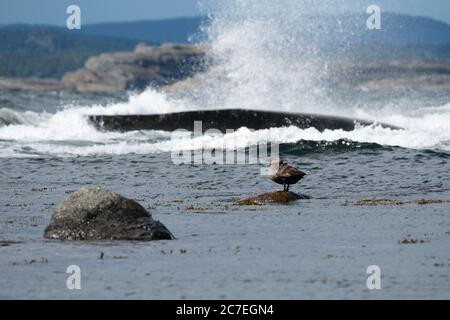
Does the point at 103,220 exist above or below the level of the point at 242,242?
above

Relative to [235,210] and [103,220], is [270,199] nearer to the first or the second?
[235,210]

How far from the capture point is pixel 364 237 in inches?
766

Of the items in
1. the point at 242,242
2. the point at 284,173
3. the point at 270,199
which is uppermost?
the point at 284,173

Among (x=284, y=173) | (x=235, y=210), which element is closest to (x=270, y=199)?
(x=284, y=173)

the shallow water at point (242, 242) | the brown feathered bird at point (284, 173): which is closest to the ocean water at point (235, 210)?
the shallow water at point (242, 242)

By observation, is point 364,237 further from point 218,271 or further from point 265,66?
point 265,66

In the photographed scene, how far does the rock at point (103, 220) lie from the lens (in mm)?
18844

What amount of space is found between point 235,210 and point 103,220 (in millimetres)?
5232

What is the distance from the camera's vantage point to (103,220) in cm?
1889

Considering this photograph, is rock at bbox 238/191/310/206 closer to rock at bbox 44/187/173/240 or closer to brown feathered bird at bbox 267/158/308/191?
brown feathered bird at bbox 267/158/308/191

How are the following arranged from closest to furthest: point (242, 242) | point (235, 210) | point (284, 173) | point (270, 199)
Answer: point (242, 242), point (235, 210), point (270, 199), point (284, 173)

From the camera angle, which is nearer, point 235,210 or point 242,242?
point 242,242
